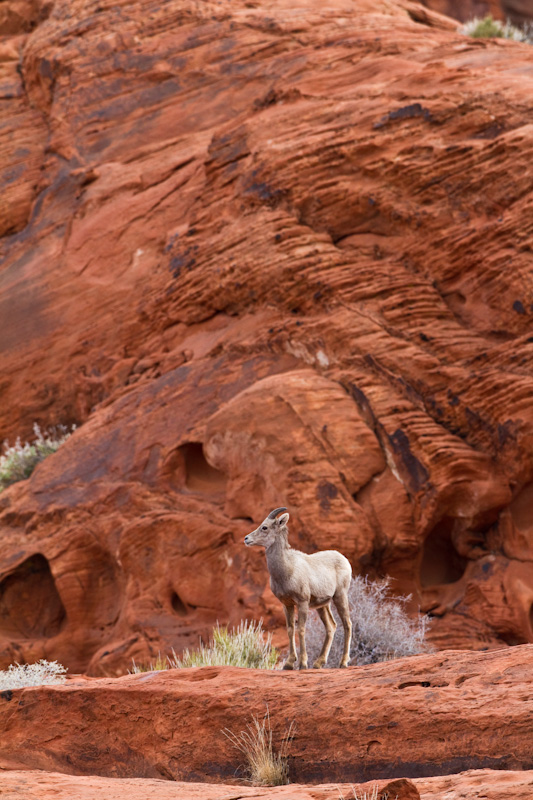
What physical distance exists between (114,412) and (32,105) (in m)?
10.3

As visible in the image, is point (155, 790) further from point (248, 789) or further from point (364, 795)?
point (364, 795)

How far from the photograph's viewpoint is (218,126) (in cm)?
1834

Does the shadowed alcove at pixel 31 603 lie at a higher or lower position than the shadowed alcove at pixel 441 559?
lower

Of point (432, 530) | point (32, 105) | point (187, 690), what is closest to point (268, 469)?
point (432, 530)

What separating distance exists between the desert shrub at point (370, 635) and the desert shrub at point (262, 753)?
2566mm

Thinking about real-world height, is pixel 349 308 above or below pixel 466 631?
above

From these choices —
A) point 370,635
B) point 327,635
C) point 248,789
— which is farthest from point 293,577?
point 370,635

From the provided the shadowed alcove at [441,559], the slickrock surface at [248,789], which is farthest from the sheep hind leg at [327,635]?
the shadowed alcove at [441,559]

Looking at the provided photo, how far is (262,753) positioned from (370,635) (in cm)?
375

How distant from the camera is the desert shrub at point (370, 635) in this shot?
370 inches

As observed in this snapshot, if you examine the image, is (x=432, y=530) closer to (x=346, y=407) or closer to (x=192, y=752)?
(x=346, y=407)

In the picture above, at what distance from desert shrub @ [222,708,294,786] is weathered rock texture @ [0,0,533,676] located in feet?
17.6

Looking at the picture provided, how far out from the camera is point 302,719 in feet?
20.7

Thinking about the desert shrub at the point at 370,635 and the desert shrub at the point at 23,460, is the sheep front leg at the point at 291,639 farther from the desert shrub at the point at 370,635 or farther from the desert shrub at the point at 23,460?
the desert shrub at the point at 23,460
